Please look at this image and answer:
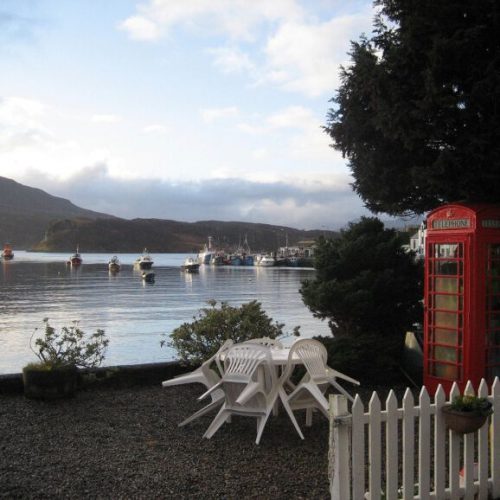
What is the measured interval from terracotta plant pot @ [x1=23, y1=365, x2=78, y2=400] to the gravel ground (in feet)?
0.48

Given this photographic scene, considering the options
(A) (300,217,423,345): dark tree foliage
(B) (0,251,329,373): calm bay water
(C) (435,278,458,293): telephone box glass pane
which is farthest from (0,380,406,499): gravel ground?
(B) (0,251,329,373): calm bay water

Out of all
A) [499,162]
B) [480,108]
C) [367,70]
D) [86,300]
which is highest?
[367,70]

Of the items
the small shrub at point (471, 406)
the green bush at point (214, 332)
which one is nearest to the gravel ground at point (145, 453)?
the green bush at point (214, 332)

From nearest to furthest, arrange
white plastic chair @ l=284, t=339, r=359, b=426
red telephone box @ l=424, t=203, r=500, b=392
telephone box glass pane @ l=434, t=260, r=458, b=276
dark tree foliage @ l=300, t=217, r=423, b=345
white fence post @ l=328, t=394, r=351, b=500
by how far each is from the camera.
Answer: white fence post @ l=328, t=394, r=351, b=500 < white plastic chair @ l=284, t=339, r=359, b=426 < red telephone box @ l=424, t=203, r=500, b=392 < telephone box glass pane @ l=434, t=260, r=458, b=276 < dark tree foliage @ l=300, t=217, r=423, b=345

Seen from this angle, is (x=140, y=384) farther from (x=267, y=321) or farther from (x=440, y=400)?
(x=440, y=400)

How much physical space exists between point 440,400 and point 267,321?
5.38m

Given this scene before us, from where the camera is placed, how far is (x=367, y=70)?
10.0 m

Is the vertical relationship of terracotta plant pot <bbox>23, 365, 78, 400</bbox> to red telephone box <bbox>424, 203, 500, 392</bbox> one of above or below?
below

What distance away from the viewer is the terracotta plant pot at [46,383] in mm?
8430

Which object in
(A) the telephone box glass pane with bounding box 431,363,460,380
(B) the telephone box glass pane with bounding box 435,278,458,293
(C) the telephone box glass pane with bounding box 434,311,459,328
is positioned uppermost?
(B) the telephone box glass pane with bounding box 435,278,458,293

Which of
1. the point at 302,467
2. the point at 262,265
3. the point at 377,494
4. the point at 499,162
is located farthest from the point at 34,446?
the point at 262,265

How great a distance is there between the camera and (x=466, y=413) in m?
4.84

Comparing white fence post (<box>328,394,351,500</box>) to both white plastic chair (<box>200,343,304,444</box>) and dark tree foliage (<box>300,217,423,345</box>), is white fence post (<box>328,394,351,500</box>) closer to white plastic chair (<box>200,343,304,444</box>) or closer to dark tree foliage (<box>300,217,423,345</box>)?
white plastic chair (<box>200,343,304,444</box>)

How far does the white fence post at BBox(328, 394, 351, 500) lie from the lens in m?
4.42
